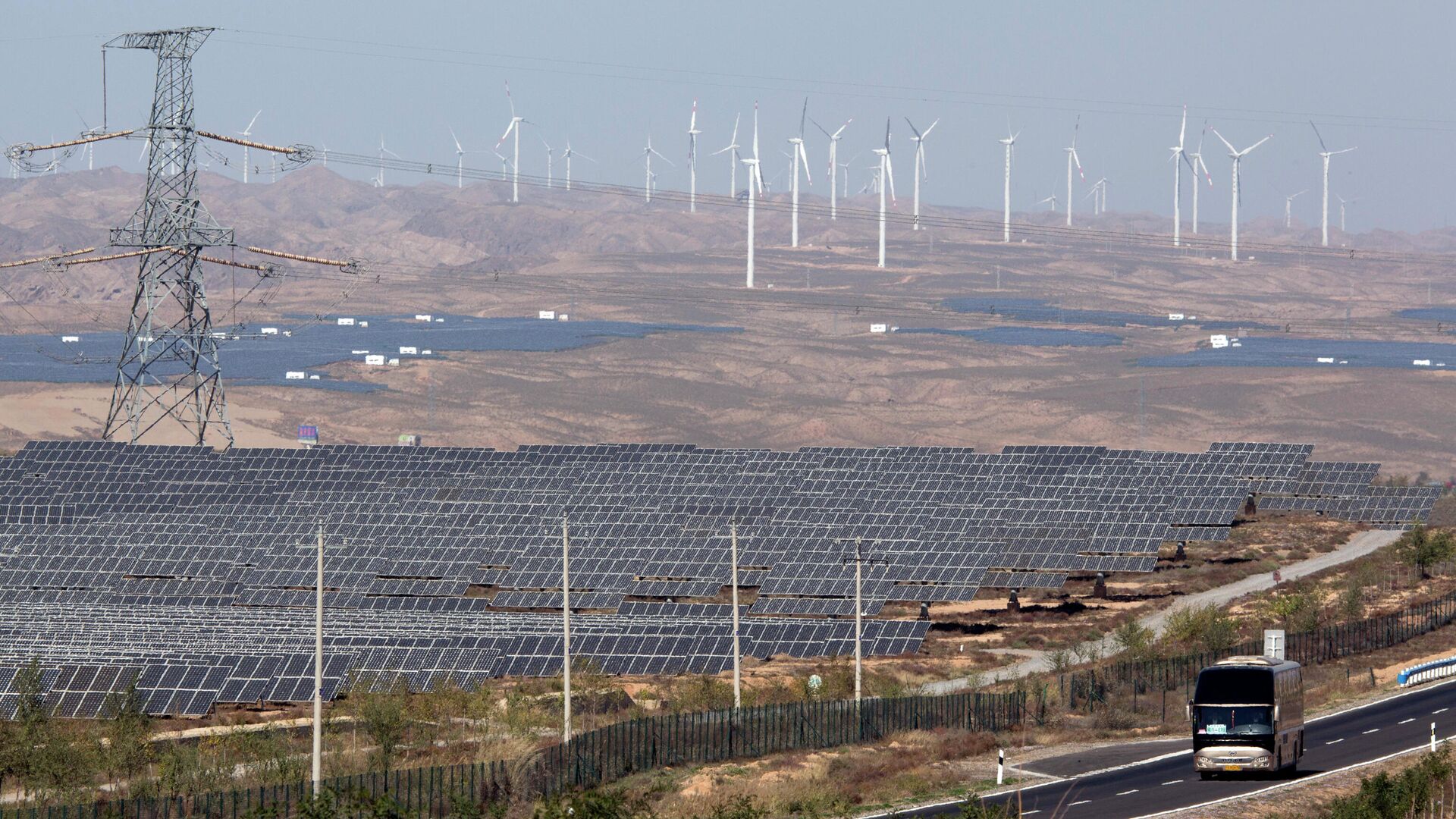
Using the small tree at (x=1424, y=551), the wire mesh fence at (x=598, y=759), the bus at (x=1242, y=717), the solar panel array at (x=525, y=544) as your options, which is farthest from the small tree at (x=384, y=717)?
the small tree at (x=1424, y=551)

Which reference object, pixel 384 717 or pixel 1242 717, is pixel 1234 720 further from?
pixel 384 717

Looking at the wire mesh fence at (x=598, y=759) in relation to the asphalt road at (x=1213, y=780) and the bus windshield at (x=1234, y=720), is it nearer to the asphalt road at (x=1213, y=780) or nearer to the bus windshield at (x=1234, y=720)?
the asphalt road at (x=1213, y=780)

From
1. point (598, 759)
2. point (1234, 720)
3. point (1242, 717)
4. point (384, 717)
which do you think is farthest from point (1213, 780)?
point (384, 717)

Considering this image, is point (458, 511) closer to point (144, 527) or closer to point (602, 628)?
point (144, 527)

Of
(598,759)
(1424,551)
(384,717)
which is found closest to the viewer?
(598,759)

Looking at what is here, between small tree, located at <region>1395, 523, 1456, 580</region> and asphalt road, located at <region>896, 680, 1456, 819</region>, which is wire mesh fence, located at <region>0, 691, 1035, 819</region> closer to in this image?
asphalt road, located at <region>896, 680, 1456, 819</region>

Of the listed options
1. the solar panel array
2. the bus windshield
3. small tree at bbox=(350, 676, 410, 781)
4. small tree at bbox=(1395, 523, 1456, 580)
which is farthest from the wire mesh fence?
small tree at bbox=(1395, 523, 1456, 580)

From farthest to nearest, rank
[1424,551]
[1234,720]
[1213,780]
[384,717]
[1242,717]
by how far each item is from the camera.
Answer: [1424,551]
[384,717]
[1213,780]
[1234,720]
[1242,717]
